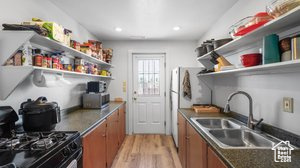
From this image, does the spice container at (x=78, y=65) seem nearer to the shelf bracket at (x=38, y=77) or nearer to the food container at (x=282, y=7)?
the shelf bracket at (x=38, y=77)

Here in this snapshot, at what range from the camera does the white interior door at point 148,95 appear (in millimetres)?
4371

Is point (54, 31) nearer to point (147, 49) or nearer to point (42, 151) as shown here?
point (42, 151)

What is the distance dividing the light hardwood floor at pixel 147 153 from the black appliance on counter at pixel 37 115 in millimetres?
1595

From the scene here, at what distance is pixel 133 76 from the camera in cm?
437

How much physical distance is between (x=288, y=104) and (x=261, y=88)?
0.37 m

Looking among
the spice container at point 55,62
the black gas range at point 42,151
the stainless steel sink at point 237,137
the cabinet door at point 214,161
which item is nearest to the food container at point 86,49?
the spice container at point 55,62

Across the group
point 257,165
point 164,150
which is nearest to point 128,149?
point 164,150

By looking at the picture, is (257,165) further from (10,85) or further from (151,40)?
(151,40)

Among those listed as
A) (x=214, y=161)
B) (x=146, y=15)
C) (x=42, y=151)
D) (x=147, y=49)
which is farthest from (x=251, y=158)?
(x=147, y=49)

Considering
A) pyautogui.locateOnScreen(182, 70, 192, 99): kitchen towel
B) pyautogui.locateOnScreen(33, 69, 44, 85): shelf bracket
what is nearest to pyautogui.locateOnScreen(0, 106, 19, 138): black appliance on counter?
pyautogui.locateOnScreen(33, 69, 44, 85): shelf bracket

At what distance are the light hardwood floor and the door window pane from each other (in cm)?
112

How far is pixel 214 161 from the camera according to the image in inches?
49.1

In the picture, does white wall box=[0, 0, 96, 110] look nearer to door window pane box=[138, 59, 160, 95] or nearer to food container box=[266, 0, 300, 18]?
door window pane box=[138, 59, 160, 95]

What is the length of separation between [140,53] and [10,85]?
10.2 ft
